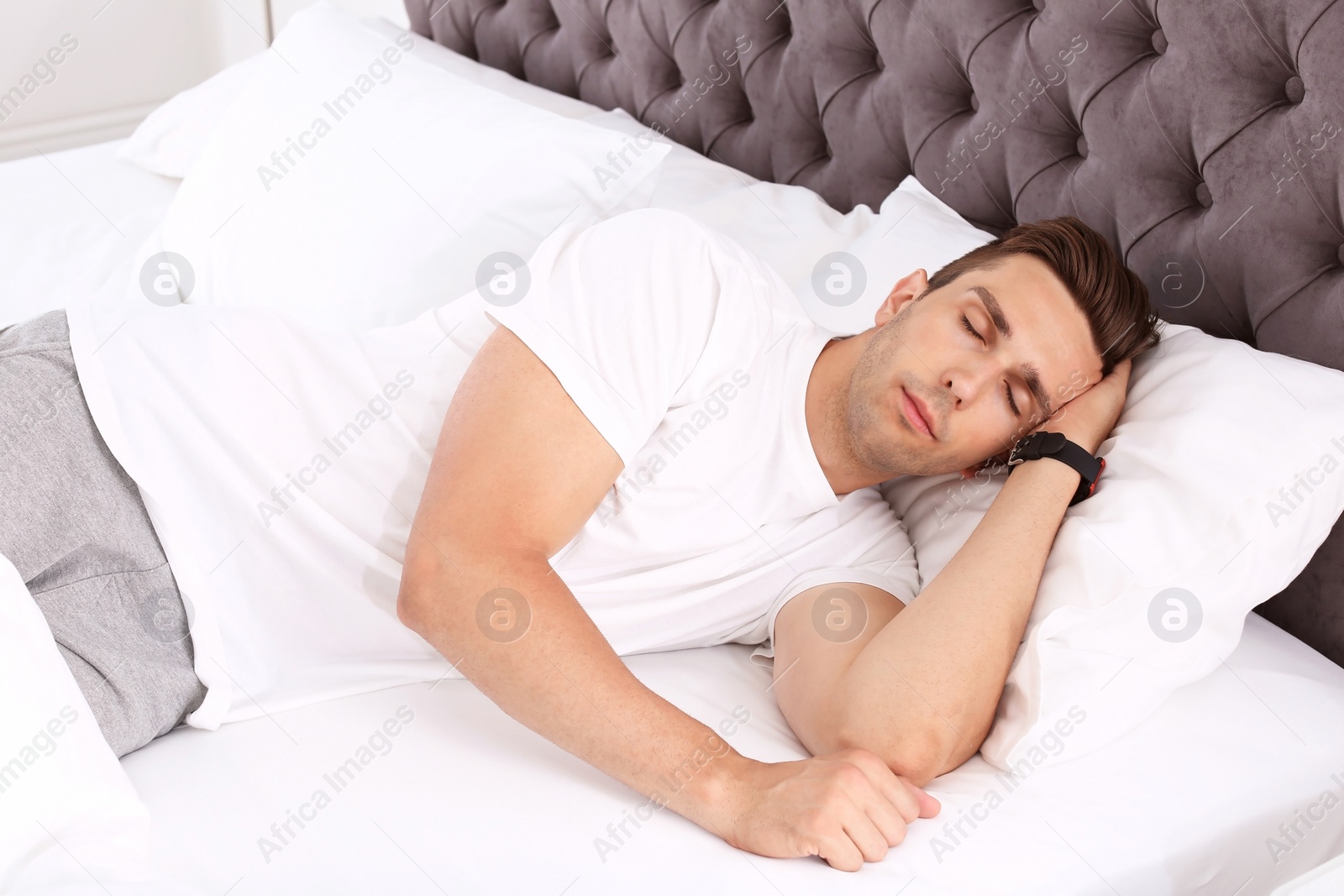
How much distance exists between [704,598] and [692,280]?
1.18 ft

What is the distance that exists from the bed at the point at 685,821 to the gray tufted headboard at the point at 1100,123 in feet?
0.37

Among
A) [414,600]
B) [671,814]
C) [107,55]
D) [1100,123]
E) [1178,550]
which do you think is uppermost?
[1100,123]

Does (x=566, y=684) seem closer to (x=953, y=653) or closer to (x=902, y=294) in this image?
(x=953, y=653)

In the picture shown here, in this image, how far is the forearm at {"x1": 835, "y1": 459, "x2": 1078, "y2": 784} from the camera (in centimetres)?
98

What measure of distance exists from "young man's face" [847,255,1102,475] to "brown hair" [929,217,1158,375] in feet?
0.04

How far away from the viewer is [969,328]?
1164 millimetres

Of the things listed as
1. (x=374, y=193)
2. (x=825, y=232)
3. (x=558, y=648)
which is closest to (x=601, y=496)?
(x=558, y=648)

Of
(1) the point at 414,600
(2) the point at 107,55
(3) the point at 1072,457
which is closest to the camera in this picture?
(1) the point at 414,600

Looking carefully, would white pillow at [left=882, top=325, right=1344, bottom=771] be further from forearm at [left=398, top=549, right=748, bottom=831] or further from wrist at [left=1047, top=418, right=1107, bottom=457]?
forearm at [left=398, top=549, right=748, bottom=831]

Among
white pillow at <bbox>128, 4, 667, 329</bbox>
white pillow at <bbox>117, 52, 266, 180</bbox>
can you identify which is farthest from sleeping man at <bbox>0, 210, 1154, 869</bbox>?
white pillow at <bbox>117, 52, 266, 180</bbox>

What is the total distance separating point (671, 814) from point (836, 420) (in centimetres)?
48

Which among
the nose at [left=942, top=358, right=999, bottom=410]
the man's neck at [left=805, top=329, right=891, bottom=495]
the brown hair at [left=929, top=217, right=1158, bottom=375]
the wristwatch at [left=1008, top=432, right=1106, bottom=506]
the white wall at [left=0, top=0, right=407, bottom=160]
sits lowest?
the white wall at [left=0, top=0, right=407, bottom=160]

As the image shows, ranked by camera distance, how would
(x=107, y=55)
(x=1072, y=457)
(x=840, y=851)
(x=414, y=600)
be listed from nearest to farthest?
1. (x=840, y=851)
2. (x=414, y=600)
3. (x=1072, y=457)
4. (x=107, y=55)

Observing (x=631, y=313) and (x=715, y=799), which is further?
(x=631, y=313)
